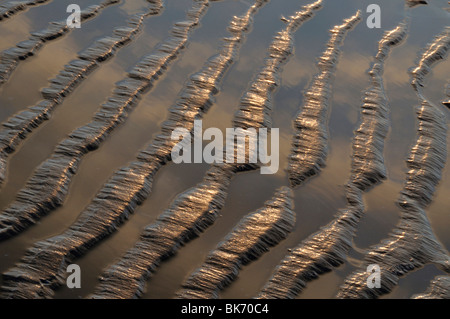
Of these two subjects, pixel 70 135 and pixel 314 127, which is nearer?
pixel 70 135

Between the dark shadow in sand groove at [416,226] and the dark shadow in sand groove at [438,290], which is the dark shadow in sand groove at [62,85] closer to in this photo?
the dark shadow in sand groove at [416,226]

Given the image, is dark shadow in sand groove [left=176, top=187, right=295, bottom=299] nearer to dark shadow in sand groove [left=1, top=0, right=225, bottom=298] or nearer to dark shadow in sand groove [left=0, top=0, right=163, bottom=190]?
dark shadow in sand groove [left=1, top=0, right=225, bottom=298]

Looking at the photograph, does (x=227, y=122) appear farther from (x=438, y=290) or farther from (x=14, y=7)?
(x=14, y=7)

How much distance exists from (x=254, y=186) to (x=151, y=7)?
216 cm

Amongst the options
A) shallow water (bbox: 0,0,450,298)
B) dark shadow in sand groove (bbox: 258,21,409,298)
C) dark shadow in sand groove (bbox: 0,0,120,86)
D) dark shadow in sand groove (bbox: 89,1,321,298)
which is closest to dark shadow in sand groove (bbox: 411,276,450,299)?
shallow water (bbox: 0,0,450,298)

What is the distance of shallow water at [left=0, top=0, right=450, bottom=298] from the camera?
255cm

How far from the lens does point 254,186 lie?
301 cm

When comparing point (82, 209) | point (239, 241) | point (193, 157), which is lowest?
point (239, 241)

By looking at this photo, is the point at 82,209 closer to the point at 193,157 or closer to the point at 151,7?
the point at 193,157

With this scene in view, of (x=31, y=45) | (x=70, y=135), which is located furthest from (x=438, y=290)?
(x=31, y=45)

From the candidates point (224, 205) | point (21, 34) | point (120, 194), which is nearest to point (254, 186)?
point (224, 205)

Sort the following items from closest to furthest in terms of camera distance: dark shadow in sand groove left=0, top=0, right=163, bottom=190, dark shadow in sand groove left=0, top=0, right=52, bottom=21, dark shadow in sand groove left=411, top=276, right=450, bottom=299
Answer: dark shadow in sand groove left=411, top=276, right=450, bottom=299
dark shadow in sand groove left=0, top=0, right=163, bottom=190
dark shadow in sand groove left=0, top=0, right=52, bottom=21

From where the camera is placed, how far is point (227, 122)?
345 cm

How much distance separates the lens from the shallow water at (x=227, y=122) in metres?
2.55
